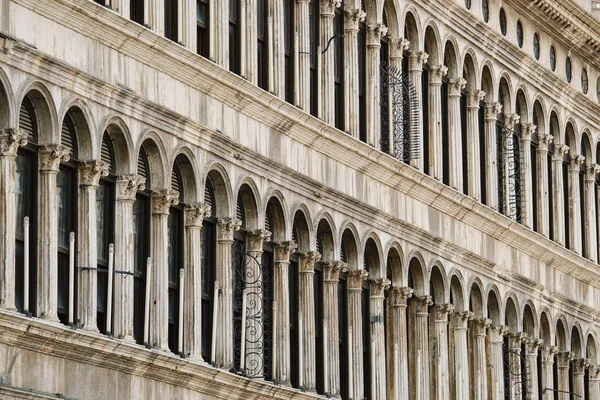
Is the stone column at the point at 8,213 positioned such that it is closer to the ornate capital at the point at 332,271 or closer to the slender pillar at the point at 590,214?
the ornate capital at the point at 332,271

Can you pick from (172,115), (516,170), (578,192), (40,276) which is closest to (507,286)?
(516,170)

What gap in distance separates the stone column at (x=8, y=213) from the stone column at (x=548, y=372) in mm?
22491

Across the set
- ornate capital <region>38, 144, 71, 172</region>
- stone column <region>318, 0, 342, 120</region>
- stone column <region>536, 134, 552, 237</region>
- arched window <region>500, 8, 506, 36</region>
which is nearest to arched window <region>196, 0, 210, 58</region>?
stone column <region>318, 0, 342, 120</region>

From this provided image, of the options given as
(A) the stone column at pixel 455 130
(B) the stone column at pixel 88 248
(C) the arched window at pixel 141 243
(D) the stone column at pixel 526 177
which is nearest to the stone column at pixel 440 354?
(A) the stone column at pixel 455 130

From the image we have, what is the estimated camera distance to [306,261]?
4100 centimetres

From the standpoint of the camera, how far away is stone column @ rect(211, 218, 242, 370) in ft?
123

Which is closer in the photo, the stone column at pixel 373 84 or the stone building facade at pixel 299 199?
the stone building facade at pixel 299 199

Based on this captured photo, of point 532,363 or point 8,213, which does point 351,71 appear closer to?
point 532,363

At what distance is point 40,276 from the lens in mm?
32469

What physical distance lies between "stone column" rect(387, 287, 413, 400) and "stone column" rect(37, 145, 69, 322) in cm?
1265

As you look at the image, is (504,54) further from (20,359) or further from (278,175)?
(20,359)

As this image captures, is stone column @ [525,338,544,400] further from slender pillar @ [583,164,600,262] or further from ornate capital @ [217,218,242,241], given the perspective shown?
ornate capital @ [217,218,242,241]

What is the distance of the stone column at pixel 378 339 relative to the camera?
143 feet

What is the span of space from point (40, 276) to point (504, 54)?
20569mm
